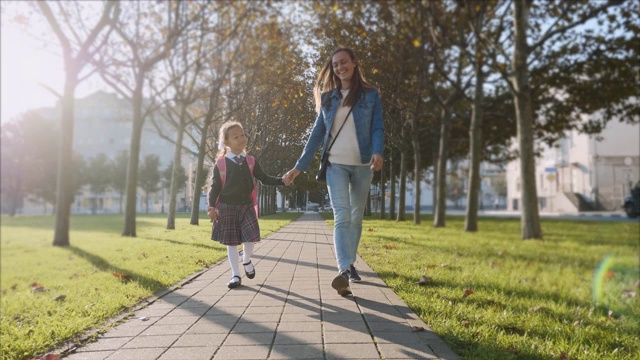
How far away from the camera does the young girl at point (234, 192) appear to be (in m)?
1.93

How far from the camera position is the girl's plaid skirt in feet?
6.59

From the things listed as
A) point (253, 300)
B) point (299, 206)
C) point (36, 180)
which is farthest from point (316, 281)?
point (36, 180)

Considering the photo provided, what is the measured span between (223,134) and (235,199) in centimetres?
31

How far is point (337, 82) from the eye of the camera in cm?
206

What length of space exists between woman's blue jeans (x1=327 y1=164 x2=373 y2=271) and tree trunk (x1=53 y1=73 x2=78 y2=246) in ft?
37.6

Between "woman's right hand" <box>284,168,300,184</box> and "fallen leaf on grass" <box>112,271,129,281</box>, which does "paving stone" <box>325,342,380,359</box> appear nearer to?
"woman's right hand" <box>284,168,300,184</box>

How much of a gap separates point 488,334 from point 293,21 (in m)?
2.64

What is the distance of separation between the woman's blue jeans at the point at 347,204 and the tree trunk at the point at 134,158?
23.5 feet

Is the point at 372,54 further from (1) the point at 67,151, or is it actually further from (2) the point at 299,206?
(1) the point at 67,151

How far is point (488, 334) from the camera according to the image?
3537 mm

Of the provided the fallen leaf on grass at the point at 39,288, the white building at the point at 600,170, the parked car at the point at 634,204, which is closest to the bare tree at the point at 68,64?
the fallen leaf on grass at the point at 39,288

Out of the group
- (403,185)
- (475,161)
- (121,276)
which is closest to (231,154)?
(403,185)

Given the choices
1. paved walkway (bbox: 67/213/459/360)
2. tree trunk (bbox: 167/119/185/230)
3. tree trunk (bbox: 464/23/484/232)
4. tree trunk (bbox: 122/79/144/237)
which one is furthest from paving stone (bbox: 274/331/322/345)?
tree trunk (bbox: 464/23/484/232)

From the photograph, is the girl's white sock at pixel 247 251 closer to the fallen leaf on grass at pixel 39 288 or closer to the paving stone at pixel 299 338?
the paving stone at pixel 299 338
